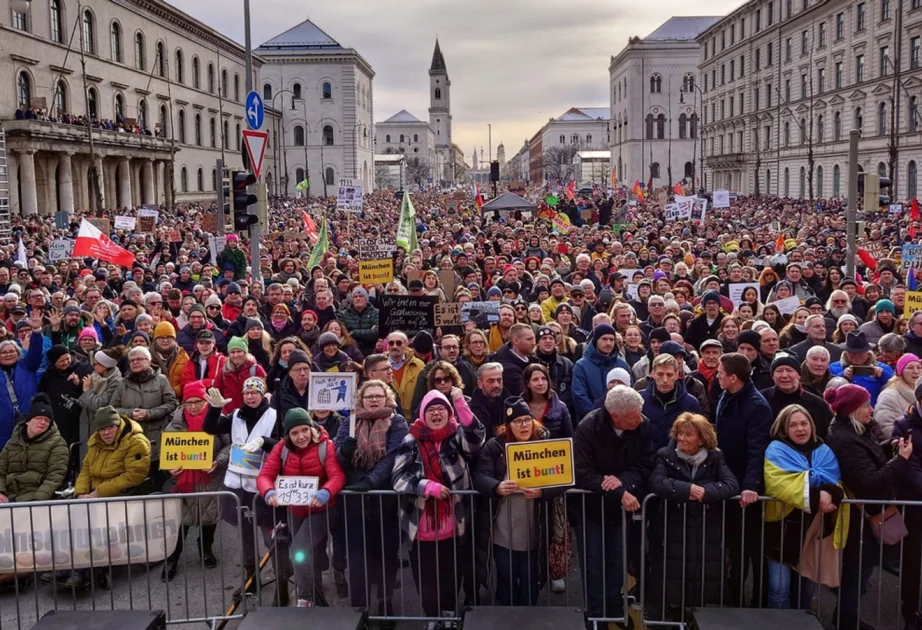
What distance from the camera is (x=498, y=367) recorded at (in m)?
6.66

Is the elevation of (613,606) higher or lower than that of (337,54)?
lower

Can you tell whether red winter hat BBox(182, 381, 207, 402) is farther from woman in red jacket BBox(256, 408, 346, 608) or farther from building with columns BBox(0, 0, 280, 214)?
building with columns BBox(0, 0, 280, 214)

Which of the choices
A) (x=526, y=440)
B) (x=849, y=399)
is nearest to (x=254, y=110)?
(x=526, y=440)

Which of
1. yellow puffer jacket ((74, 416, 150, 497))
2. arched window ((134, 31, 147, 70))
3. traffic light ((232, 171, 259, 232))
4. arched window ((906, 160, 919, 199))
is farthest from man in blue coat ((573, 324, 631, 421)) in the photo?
arched window ((134, 31, 147, 70))

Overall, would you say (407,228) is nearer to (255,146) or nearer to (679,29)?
(255,146)

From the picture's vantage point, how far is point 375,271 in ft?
45.6

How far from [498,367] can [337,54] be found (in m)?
87.6

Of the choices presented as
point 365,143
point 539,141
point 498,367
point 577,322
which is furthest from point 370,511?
point 539,141

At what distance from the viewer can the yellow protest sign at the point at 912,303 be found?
973 cm

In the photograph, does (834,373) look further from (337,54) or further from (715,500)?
(337,54)

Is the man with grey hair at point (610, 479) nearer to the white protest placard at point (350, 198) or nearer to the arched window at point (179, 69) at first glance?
the white protest placard at point (350, 198)

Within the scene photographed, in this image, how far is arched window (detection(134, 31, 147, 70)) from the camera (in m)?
54.0

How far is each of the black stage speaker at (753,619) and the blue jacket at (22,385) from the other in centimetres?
639

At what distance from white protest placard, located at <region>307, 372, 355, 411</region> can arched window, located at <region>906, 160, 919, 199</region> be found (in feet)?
161
